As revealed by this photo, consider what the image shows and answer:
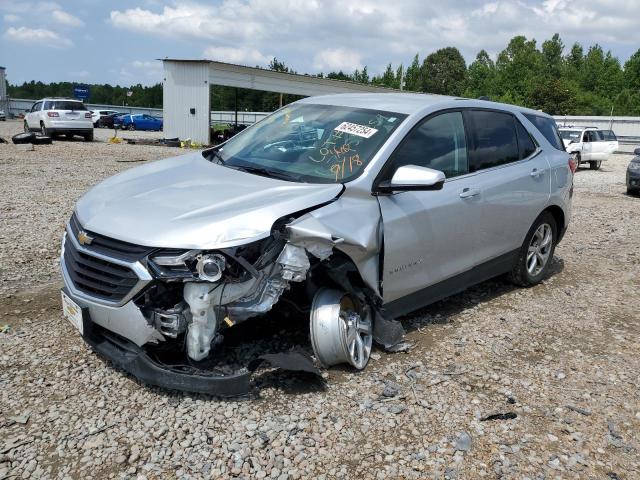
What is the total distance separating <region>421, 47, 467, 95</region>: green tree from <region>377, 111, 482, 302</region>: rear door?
87.3 meters

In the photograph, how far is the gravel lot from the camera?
2828 mm

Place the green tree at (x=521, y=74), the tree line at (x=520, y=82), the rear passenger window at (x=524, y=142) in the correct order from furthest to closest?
the green tree at (x=521, y=74)
the tree line at (x=520, y=82)
the rear passenger window at (x=524, y=142)

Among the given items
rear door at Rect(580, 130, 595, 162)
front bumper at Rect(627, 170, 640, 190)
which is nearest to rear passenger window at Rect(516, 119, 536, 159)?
front bumper at Rect(627, 170, 640, 190)

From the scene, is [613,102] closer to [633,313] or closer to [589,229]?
[589,229]

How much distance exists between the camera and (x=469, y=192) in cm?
443

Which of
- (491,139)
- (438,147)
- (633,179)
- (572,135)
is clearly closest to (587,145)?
(572,135)

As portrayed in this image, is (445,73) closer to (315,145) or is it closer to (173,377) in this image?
(315,145)

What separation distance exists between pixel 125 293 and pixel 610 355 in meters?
3.61

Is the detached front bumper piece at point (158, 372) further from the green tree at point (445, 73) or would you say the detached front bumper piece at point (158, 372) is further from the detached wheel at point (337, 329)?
the green tree at point (445, 73)

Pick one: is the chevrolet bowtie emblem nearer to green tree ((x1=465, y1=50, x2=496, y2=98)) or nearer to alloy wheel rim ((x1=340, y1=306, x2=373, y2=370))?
alloy wheel rim ((x1=340, y1=306, x2=373, y2=370))

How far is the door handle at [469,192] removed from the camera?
4.37 meters

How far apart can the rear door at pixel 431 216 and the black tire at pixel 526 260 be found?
3.56ft

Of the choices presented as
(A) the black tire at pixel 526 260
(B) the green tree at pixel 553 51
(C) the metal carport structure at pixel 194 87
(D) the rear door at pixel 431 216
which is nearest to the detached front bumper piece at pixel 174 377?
(D) the rear door at pixel 431 216

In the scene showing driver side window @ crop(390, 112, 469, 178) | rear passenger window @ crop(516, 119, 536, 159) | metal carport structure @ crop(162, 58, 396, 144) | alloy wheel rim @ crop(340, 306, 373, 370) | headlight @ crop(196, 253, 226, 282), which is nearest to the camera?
headlight @ crop(196, 253, 226, 282)
